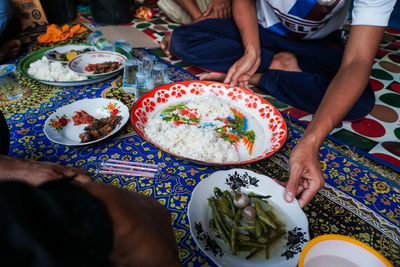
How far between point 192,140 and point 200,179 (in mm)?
204

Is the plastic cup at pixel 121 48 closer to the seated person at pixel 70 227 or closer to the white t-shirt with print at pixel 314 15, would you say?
the white t-shirt with print at pixel 314 15

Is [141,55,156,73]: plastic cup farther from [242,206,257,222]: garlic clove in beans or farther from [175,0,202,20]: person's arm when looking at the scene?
[175,0,202,20]: person's arm

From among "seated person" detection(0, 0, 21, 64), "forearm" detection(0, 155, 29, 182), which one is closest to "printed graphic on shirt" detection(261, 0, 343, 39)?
"forearm" detection(0, 155, 29, 182)

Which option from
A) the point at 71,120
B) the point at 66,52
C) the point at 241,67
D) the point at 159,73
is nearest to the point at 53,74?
the point at 66,52

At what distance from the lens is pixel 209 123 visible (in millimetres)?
1471

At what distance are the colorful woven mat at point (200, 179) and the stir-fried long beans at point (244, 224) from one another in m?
0.14

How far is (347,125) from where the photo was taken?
66.1 inches

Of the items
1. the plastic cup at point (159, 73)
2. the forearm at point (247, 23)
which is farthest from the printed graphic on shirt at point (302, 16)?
the plastic cup at point (159, 73)

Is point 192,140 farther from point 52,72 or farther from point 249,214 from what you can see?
point 52,72

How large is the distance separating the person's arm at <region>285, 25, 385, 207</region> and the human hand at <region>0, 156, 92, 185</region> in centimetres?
82

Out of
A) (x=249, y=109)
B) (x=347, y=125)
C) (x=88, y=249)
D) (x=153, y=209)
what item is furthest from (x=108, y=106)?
(x=347, y=125)

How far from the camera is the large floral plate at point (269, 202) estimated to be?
792 mm

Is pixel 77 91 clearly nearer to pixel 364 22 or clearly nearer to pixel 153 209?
pixel 153 209

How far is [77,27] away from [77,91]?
1.44 meters
